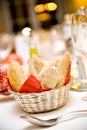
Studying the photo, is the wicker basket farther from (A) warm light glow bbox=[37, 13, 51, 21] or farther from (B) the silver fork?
(A) warm light glow bbox=[37, 13, 51, 21]

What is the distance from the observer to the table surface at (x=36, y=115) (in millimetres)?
560

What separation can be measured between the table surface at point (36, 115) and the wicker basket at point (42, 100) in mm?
13

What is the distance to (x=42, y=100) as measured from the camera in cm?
63

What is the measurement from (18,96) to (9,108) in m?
0.08

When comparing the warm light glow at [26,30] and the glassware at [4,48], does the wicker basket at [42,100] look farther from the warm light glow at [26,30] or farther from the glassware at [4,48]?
the glassware at [4,48]

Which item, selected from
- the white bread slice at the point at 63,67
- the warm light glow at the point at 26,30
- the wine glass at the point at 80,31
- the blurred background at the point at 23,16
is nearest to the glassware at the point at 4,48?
the warm light glow at the point at 26,30

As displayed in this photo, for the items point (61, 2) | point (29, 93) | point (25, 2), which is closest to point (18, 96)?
point (29, 93)

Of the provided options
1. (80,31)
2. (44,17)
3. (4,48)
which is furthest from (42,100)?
(44,17)

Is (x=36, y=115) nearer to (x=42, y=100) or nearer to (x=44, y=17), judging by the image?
(x=42, y=100)

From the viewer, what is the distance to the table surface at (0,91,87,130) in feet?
1.84

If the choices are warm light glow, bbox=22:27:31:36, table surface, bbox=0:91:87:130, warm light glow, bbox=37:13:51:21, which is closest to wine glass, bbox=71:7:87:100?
table surface, bbox=0:91:87:130

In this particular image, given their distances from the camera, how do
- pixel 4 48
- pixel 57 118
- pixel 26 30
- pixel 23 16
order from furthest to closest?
pixel 23 16 → pixel 4 48 → pixel 26 30 → pixel 57 118

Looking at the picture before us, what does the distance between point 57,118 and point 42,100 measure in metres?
0.07

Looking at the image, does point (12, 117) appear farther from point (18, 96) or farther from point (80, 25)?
point (80, 25)
